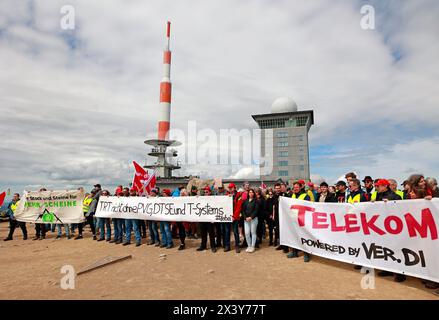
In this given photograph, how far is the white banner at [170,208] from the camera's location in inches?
287

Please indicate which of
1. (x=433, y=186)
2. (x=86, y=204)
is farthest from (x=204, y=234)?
(x=433, y=186)

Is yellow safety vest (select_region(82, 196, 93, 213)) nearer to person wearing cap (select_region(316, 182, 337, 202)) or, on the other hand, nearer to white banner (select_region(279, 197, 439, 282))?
white banner (select_region(279, 197, 439, 282))

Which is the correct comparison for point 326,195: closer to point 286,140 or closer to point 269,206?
point 269,206

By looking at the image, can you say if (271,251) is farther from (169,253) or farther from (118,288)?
(118,288)

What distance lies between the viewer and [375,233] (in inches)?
196

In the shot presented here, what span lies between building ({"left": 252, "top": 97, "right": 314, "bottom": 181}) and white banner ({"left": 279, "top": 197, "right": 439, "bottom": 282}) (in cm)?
5291

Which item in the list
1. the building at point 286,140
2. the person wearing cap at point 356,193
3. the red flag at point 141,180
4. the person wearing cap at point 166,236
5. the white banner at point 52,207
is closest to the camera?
the person wearing cap at point 356,193

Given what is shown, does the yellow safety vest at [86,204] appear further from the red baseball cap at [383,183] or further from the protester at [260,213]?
the red baseball cap at [383,183]

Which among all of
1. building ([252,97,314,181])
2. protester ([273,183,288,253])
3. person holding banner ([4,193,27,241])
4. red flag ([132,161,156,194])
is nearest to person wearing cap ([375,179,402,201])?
protester ([273,183,288,253])

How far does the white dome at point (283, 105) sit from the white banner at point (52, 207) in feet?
194

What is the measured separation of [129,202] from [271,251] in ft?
16.5

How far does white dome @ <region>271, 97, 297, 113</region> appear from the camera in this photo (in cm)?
6250

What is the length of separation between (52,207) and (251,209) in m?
8.37

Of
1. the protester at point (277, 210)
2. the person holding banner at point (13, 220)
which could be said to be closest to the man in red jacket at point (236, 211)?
the protester at point (277, 210)
